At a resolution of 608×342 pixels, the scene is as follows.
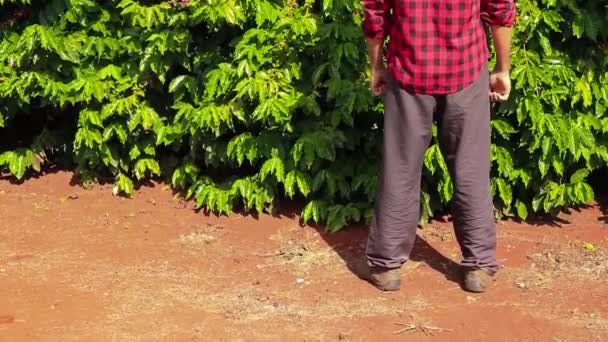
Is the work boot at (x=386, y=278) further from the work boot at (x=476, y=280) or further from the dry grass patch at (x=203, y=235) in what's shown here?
the dry grass patch at (x=203, y=235)

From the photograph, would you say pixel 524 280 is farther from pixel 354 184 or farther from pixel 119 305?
pixel 119 305

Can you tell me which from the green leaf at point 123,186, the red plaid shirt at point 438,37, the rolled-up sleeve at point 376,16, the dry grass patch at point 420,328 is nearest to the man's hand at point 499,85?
the red plaid shirt at point 438,37

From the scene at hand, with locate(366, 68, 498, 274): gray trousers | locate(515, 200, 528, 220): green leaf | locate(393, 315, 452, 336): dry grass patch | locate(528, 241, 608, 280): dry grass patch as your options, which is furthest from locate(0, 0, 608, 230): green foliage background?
locate(393, 315, 452, 336): dry grass patch

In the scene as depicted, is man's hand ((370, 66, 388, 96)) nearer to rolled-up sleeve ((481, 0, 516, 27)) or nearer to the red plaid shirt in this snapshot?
the red plaid shirt

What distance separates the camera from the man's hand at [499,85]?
4.80 m

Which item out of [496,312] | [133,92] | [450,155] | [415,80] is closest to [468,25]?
[415,80]

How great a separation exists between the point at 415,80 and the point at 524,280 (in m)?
1.38

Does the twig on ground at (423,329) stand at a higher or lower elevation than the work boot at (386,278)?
lower

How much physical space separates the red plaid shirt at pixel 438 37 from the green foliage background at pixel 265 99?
743 mm

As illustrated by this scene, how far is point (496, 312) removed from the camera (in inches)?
190

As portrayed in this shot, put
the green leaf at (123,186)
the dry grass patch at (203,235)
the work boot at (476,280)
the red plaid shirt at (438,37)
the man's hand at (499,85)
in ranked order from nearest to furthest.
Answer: the red plaid shirt at (438,37) < the man's hand at (499,85) < the work boot at (476,280) < the dry grass patch at (203,235) < the green leaf at (123,186)

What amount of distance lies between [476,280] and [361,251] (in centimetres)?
83

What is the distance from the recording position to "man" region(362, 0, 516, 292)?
455cm

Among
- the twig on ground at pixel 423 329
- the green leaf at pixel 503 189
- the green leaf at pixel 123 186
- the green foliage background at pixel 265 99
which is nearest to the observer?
the twig on ground at pixel 423 329
